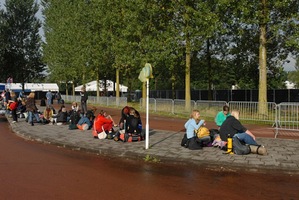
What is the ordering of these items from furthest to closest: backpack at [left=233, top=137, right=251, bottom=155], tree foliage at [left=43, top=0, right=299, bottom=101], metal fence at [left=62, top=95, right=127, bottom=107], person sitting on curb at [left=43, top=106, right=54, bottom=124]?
metal fence at [left=62, top=95, right=127, bottom=107]
tree foliage at [left=43, top=0, right=299, bottom=101]
person sitting on curb at [left=43, top=106, right=54, bottom=124]
backpack at [left=233, top=137, right=251, bottom=155]

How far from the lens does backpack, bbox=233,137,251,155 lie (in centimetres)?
1035

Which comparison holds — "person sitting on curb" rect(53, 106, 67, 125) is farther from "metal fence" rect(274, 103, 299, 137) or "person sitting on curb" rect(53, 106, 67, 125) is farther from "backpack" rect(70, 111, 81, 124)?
"metal fence" rect(274, 103, 299, 137)

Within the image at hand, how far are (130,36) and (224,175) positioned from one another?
28.1 m

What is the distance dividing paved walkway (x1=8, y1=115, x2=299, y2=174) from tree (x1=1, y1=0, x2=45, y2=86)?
48.3 meters

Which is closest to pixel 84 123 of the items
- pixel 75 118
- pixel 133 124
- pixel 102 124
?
pixel 75 118

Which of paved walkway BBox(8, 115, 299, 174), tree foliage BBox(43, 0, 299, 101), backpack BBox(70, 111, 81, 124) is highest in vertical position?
tree foliage BBox(43, 0, 299, 101)

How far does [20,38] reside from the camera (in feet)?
198

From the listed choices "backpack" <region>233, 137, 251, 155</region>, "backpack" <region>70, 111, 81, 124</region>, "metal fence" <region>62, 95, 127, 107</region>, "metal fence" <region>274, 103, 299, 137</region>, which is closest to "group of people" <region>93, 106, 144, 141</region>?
"backpack" <region>70, 111, 81, 124</region>

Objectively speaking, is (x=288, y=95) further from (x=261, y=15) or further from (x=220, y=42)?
(x=261, y=15)

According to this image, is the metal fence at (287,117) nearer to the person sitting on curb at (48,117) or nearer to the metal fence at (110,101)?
the person sitting on curb at (48,117)

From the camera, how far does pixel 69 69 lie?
177 ft

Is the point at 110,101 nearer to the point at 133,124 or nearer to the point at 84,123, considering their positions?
the point at 84,123

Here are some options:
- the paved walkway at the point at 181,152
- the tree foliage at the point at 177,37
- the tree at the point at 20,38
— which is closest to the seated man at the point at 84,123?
the paved walkway at the point at 181,152

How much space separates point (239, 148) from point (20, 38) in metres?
56.5
